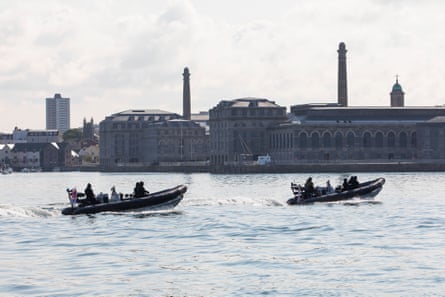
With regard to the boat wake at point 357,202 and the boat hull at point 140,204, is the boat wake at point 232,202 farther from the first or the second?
the boat hull at point 140,204

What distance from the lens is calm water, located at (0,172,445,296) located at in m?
41.7

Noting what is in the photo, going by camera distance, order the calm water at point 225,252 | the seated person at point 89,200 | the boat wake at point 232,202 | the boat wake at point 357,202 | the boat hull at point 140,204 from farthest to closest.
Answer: the boat wake at point 232,202
the boat wake at point 357,202
the seated person at point 89,200
the boat hull at point 140,204
the calm water at point 225,252

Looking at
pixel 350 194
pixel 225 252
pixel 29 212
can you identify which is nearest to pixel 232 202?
→ pixel 350 194

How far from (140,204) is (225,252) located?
18.0 m

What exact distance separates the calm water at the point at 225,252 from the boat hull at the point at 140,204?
0.41 metres

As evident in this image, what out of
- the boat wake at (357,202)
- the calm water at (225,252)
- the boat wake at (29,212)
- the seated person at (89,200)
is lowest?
the calm water at (225,252)

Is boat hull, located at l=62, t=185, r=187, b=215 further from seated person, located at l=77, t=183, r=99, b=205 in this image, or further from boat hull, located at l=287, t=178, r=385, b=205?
boat hull, located at l=287, t=178, r=385, b=205

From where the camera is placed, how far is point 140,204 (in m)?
67.9

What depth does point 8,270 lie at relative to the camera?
4591 centimetres

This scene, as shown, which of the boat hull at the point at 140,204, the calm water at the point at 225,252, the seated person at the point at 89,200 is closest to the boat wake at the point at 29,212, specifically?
the calm water at the point at 225,252

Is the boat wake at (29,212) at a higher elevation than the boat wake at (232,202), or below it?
below

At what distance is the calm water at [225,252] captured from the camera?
137 ft

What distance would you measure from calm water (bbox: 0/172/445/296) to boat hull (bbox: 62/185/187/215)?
16.0 inches

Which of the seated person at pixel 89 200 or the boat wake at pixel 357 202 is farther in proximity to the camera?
the boat wake at pixel 357 202
